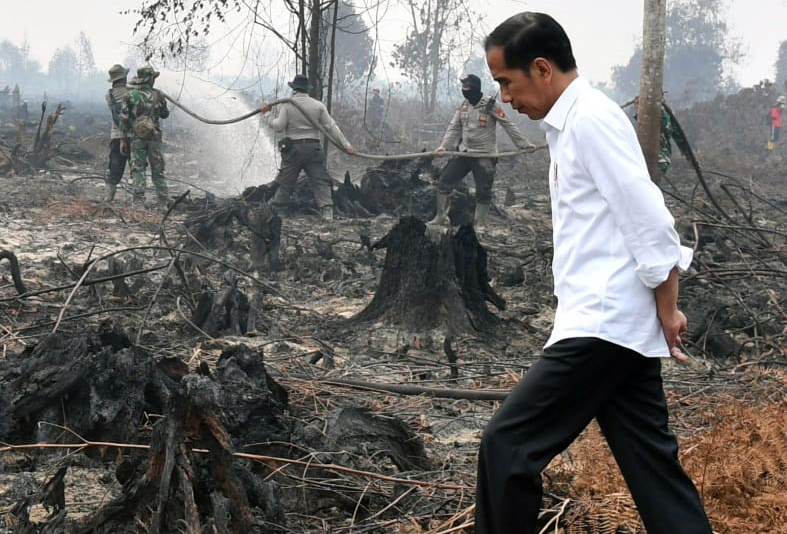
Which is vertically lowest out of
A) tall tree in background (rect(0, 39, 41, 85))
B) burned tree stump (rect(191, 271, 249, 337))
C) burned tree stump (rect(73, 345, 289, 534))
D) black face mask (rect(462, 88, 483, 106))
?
burned tree stump (rect(73, 345, 289, 534))

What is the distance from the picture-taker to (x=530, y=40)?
2072 mm

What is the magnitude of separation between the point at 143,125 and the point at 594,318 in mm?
10450

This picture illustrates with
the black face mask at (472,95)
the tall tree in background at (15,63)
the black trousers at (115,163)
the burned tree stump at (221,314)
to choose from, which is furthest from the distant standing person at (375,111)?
the tall tree in background at (15,63)

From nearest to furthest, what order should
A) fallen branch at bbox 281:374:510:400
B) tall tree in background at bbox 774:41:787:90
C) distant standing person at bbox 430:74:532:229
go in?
1. fallen branch at bbox 281:374:510:400
2. distant standing person at bbox 430:74:532:229
3. tall tree in background at bbox 774:41:787:90

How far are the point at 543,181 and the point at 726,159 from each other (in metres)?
9.39

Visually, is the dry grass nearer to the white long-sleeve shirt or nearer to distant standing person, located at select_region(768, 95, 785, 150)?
the white long-sleeve shirt

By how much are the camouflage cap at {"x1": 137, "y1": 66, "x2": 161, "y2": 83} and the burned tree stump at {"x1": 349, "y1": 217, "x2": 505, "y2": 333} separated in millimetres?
6173

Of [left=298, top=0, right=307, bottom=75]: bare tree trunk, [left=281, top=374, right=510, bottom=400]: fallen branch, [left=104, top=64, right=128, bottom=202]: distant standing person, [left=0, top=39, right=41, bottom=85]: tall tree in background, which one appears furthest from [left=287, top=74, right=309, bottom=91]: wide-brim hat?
[left=0, top=39, right=41, bottom=85]: tall tree in background

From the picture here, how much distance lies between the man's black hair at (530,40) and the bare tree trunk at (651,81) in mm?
6045

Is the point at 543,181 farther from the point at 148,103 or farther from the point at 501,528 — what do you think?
the point at 501,528

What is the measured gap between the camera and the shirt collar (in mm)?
2084

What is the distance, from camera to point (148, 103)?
11.7 meters

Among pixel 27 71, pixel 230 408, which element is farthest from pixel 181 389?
pixel 27 71

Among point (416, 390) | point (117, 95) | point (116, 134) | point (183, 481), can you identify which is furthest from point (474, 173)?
point (183, 481)
